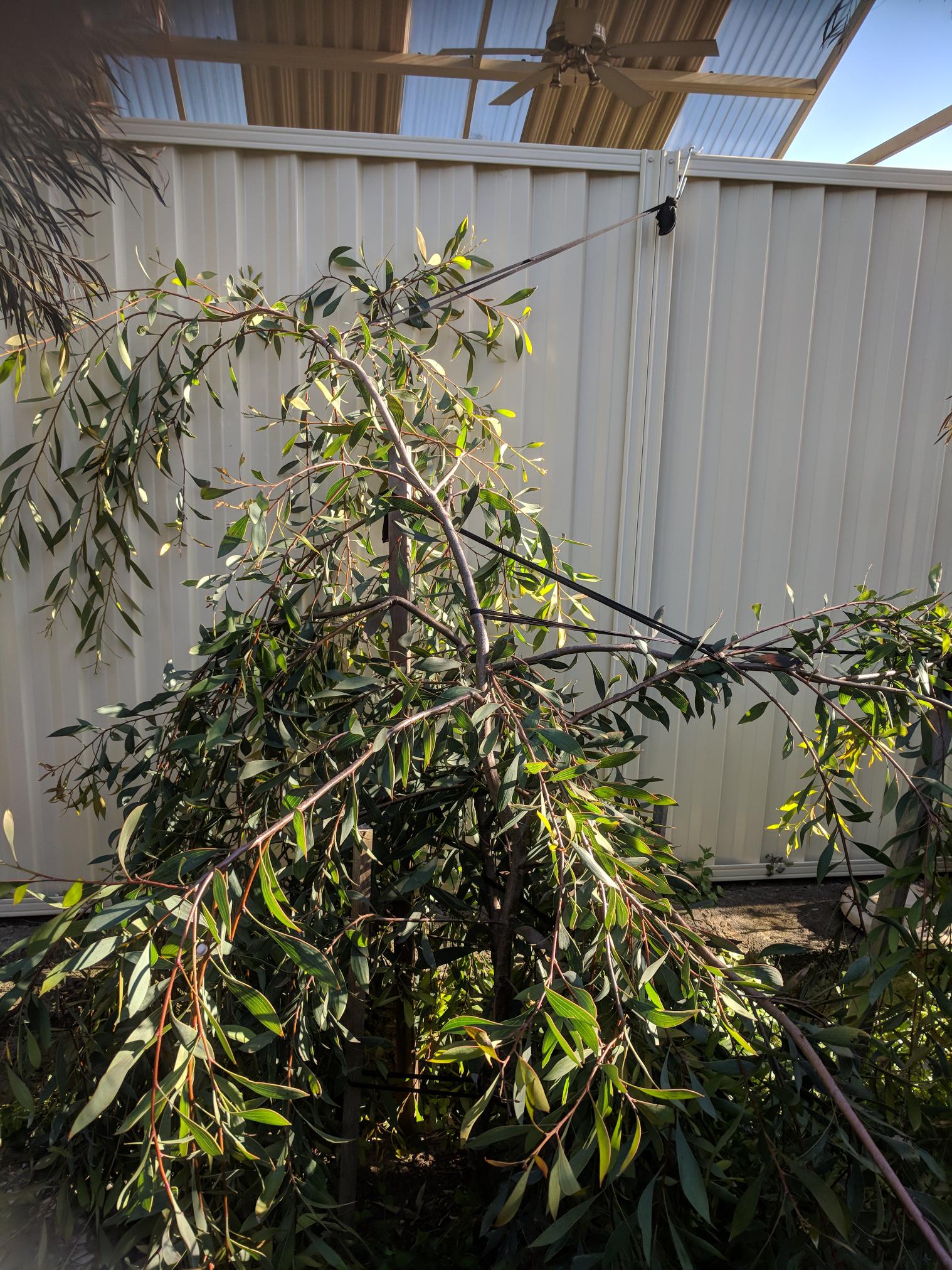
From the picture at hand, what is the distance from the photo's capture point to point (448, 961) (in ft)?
3.73

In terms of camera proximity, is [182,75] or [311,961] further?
[311,961]

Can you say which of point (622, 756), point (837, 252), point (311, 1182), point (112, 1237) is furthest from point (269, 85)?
point (837, 252)

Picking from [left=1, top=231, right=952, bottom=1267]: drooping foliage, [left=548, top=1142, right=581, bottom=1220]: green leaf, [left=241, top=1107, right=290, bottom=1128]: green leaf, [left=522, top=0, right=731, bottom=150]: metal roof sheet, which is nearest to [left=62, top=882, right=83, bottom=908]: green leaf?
[left=1, top=231, right=952, bottom=1267]: drooping foliage

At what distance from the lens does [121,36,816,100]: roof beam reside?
38cm

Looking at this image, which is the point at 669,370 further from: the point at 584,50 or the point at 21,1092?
the point at 21,1092

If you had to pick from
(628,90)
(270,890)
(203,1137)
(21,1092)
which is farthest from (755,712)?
(628,90)

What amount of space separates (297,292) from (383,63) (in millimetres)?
1186

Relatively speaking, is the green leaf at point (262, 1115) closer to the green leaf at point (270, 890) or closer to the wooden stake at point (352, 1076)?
the green leaf at point (270, 890)

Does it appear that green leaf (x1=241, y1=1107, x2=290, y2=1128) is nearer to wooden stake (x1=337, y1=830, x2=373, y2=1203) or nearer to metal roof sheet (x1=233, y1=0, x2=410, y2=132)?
wooden stake (x1=337, y1=830, x2=373, y2=1203)

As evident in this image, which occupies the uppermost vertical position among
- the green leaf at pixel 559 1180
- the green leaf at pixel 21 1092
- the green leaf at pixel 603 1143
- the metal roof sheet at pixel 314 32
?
the metal roof sheet at pixel 314 32

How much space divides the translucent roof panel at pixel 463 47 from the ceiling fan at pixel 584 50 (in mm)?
28

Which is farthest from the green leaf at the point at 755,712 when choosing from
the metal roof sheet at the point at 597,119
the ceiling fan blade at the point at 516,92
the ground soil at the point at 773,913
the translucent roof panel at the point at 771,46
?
the ceiling fan blade at the point at 516,92

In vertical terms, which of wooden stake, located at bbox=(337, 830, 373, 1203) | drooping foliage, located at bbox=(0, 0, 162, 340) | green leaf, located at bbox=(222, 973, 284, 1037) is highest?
drooping foliage, located at bbox=(0, 0, 162, 340)

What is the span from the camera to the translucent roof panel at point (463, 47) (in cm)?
43
